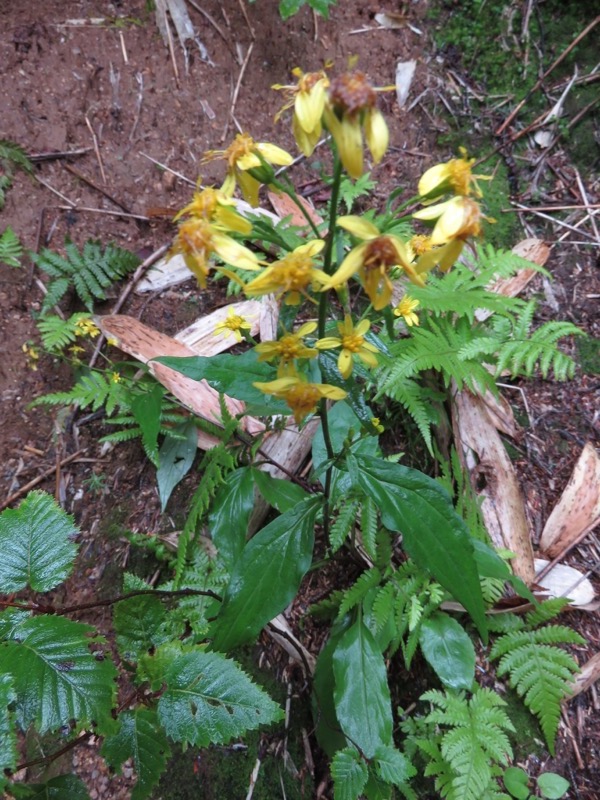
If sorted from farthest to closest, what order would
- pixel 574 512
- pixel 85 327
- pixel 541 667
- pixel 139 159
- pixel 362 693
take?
pixel 139 159
pixel 85 327
pixel 574 512
pixel 541 667
pixel 362 693

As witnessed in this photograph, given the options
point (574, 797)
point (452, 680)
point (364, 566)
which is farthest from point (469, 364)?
point (574, 797)

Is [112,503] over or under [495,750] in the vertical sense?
over

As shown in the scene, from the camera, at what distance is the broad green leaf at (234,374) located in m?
1.68

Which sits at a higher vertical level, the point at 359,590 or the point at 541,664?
the point at 359,590

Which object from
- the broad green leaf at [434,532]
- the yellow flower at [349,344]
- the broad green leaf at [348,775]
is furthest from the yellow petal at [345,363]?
the broad green leaf at [348,775]

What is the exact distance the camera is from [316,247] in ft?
4.29

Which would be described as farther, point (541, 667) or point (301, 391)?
point (541, 667)

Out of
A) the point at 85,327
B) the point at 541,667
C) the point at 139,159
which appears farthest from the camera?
the point at 139,159

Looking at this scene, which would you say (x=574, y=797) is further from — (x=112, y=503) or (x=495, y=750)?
(x=112, y=503)

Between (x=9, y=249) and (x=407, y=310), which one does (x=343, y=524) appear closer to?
(x=407, y=310)

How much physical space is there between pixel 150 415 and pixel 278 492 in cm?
76

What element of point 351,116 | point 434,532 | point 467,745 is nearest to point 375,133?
point 351,116

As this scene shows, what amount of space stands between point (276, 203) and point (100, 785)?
327cm

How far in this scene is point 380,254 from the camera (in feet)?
4.04
